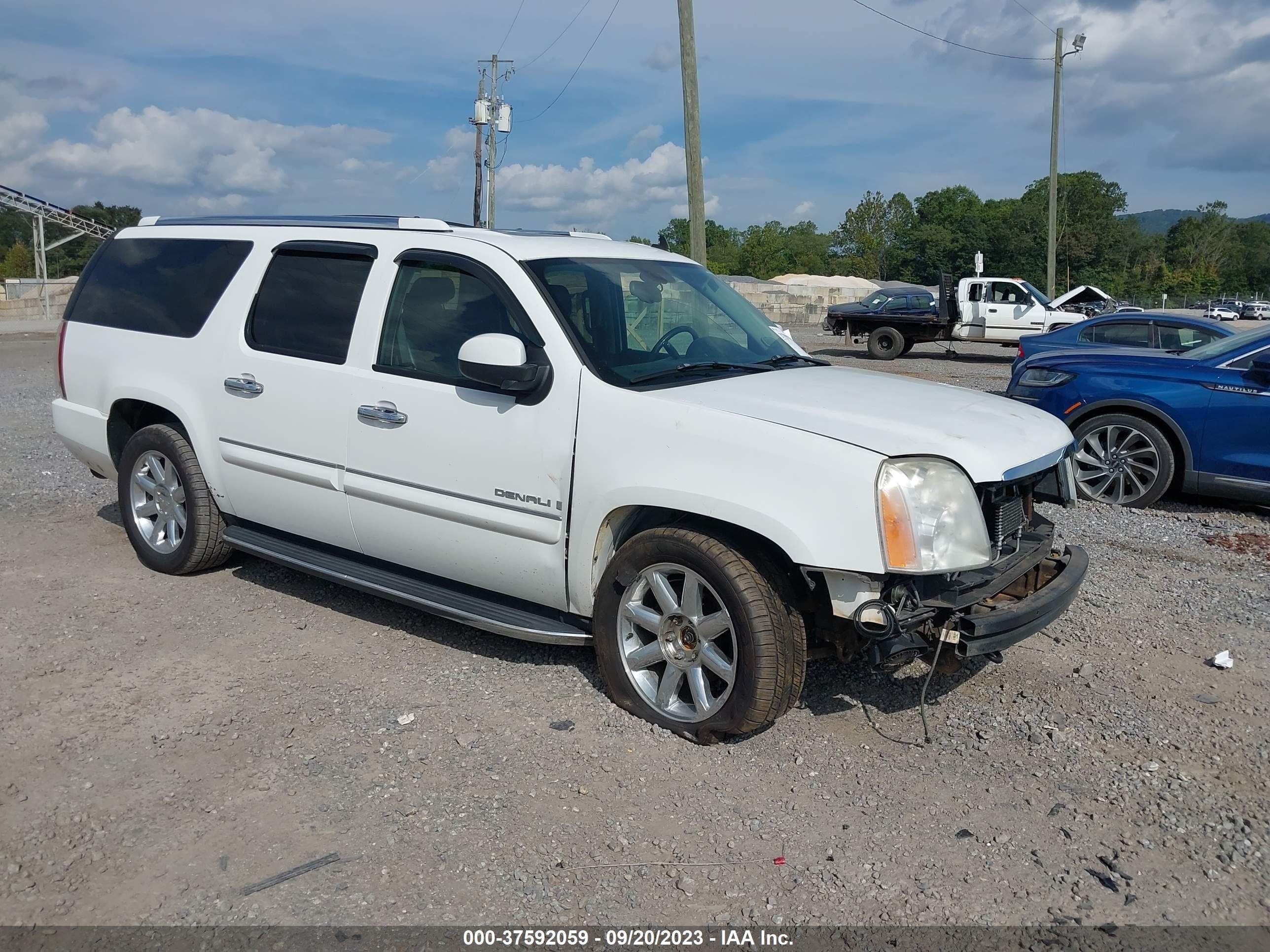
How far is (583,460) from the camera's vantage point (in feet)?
13.4

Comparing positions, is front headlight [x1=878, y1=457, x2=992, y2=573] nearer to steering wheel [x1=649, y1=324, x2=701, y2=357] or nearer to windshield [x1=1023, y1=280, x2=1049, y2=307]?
steering wheel [x1=649, y1=324, x2=701, y2=357]

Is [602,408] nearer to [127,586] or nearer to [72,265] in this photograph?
[127,586]

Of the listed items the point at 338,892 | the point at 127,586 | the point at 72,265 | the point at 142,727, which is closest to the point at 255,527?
the point at 127,586

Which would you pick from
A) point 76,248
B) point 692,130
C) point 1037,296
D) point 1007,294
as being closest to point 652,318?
point 692,130

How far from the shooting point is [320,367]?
16.0ft

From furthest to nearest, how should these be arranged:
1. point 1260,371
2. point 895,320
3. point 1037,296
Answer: point 1037,296
point 895,320
point 1260,371

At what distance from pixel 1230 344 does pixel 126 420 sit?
299 inches

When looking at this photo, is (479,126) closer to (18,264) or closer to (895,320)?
(895,320)

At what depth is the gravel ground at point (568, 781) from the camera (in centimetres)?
304

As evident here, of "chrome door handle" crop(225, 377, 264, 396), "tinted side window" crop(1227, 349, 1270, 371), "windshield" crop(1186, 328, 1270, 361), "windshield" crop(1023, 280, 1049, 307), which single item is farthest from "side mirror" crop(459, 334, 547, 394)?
"windshield" crop(1023, 280, 1049, 307)

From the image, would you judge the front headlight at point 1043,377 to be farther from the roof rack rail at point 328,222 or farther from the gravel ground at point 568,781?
the roof rack rail at point 328,222

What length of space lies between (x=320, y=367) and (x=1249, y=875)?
13.4ft

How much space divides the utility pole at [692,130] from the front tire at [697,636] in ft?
36.5

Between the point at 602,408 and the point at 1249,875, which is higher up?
the point at 602,408
